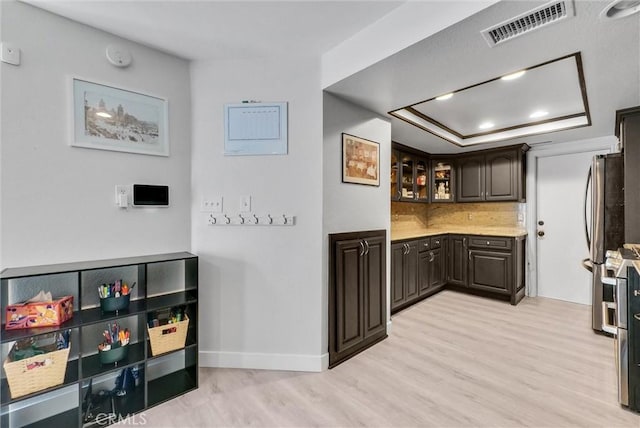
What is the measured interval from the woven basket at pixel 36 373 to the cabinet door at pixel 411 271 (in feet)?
10.3

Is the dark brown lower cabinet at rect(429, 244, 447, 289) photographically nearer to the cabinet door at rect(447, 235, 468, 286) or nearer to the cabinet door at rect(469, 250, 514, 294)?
the cabinet door at rect(447, 235, 468, 286)

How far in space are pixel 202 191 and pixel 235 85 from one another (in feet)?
2.90

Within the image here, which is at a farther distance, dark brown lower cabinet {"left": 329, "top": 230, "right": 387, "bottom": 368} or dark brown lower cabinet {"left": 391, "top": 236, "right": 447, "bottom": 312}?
dark brown lower cabinet {"left": 391, "top": 236, "right": 447, "bottom": 312}

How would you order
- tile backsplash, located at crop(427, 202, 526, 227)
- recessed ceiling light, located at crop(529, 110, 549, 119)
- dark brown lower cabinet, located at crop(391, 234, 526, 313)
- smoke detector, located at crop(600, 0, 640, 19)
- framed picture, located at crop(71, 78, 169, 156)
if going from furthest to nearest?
1. tile backsplash, located at crop(427, 202, 526, 227)
2. dark brown lower cabinet, located at crop(391, 234, 526, 313)
3. recessed ceiling light, located at crop(529, 110, 549, 119)
4. framed picture, located at crop(71, 78, 169, 156)
5. smoke detector, located at crop(600, 0, 640, 19)

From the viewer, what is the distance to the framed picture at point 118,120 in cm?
185

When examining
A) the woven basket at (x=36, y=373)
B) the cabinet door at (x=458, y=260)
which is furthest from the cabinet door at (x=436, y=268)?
the woven basket at (x=36, y=373)

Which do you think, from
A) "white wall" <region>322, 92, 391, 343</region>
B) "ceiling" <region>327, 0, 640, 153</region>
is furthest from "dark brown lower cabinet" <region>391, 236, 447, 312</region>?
"ceiling" <region>327, 0, 640, 153</region>

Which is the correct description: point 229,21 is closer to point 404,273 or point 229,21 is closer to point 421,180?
point 404,273

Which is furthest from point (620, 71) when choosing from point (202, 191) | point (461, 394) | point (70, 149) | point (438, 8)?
point (70, 149)

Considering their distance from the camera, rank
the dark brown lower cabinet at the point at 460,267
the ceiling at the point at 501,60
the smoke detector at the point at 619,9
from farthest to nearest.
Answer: the dark brown lower cabinet at the point at 460,267, the ceiling at the point at 501,60, the smoke detector at the point at 619,9

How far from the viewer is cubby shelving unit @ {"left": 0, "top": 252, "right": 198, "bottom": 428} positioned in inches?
62.6

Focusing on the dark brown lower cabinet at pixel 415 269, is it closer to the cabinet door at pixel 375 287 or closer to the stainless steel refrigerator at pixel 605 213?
the cabinet door at pixel 375 287

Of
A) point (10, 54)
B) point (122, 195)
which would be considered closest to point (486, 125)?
point (122, 195)

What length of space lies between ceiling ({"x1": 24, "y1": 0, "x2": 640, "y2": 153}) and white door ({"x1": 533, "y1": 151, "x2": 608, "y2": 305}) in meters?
1.84
